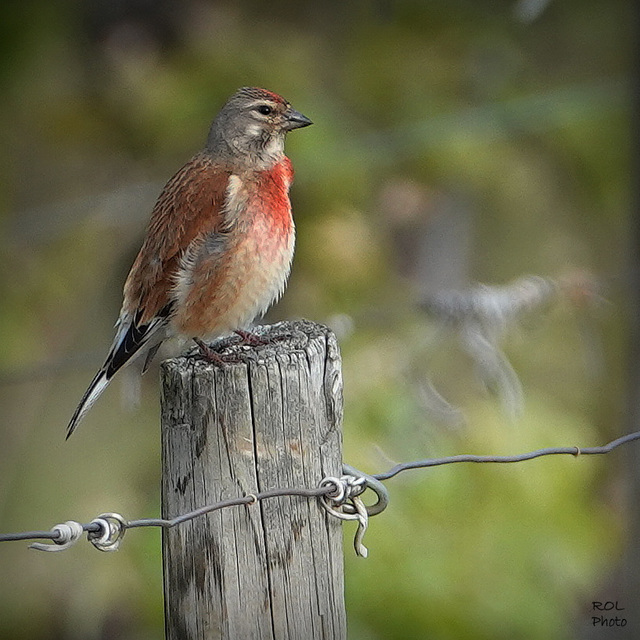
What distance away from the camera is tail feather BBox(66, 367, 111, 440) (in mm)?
3225

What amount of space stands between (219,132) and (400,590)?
6.64 feet

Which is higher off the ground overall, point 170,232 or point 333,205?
point 333,205

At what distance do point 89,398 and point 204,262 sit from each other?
0.57 meters

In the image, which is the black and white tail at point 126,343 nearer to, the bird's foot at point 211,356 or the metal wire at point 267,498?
the bird's foot at point 211,356

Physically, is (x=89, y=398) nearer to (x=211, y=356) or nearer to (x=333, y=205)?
(x=211, y=356)

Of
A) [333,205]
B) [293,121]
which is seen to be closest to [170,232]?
[293,121]

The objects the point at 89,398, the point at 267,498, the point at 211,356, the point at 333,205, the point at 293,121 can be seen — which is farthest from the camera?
the point at 333,205

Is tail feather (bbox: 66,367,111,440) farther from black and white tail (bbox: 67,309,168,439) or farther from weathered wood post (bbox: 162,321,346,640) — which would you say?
weathered wood post (bbox: 162,321,346,640)

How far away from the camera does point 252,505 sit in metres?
2.58

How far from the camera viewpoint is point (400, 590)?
4.68 m

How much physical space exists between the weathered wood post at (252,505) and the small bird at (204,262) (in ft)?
2.90

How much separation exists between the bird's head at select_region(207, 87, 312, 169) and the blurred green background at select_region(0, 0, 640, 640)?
1.47m

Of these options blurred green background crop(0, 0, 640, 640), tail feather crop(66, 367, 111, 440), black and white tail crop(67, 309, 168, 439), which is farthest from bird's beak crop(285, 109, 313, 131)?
blurred green background crop(0, 0, 640, 640)

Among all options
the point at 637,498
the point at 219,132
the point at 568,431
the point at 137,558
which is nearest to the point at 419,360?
the point at 568,431
